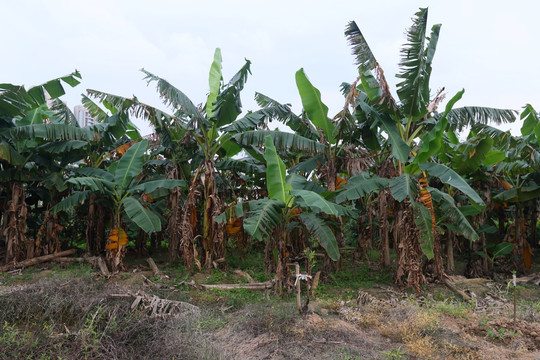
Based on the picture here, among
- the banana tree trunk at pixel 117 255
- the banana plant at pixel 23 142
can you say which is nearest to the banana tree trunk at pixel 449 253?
the banana tree trunk at pixel 117 255

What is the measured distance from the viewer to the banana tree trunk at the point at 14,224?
30.1ft

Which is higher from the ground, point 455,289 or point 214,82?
point 214,82

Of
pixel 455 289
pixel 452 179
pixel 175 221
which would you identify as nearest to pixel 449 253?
pixel 455 289

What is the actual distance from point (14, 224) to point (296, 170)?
20.8ft

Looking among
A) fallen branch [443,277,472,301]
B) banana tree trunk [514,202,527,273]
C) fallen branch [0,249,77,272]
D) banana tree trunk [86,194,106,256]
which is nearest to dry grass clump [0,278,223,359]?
fallen branch [0,249,77,272]

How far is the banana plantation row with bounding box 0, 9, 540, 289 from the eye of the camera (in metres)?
7.26

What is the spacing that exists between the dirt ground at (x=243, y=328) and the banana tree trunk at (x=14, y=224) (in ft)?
11.8

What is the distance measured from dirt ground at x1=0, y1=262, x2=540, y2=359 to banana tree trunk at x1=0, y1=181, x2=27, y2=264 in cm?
358

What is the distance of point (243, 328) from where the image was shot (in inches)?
207

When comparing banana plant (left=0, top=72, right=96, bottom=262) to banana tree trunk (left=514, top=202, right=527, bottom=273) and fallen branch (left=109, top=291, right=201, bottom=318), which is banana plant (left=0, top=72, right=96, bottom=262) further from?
banana tree trunk (left=514, top=202, right=527, bottom=273)

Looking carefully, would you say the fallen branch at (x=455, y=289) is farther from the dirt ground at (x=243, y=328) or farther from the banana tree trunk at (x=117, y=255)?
the banana tree trunk at (x=117, y=255)

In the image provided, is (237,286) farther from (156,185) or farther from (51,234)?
(51,234)

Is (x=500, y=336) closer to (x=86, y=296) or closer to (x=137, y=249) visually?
(x=86, y=296)

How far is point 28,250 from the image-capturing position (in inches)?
375
